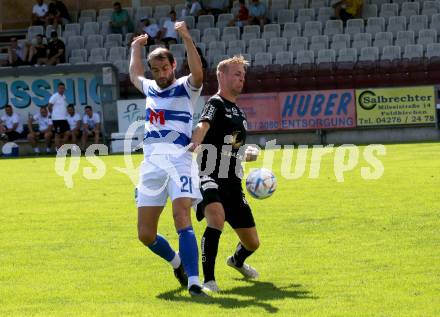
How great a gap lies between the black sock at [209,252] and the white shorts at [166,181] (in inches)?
12.3

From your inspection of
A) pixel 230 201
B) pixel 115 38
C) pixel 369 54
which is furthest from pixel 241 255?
pixel 115 38

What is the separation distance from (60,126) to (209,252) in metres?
21.4

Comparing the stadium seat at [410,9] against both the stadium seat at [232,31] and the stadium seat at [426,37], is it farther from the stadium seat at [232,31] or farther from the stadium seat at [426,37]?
the stadium seat at [232,31]

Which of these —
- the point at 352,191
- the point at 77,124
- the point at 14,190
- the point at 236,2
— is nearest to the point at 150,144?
the point at 352,191

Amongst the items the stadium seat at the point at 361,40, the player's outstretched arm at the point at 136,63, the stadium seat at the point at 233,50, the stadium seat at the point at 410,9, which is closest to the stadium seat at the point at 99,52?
the stadium seat at the point at 233,50

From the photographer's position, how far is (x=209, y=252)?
26.8ft

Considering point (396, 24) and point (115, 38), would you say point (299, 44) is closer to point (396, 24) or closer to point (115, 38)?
point (396, 24)

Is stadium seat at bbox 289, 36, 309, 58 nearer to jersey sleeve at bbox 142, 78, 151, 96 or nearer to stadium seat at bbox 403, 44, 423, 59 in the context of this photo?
stadium seat at bbox 403, 44, 423, 59

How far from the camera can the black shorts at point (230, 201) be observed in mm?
8367

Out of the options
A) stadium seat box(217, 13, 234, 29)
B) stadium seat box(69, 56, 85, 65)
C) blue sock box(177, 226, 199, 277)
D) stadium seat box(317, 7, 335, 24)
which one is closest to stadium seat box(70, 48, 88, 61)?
stadium seat box(69, 56, 85, 65)

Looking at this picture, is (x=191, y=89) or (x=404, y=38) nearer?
(x=191, y=89)

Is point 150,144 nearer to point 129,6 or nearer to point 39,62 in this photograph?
point 39,62

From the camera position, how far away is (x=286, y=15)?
32.9m

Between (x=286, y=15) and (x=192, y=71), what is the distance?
2547 cm
